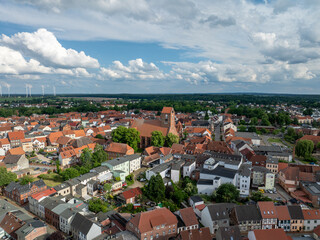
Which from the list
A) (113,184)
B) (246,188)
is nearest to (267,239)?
(246,188)

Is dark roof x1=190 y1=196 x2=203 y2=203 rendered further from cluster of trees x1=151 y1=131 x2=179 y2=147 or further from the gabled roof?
cluster of trees x1=151 y1=131 x2=179 y2=147

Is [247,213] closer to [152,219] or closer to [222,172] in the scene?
[222,172]

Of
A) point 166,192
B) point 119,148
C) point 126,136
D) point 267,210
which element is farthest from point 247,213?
point 126,136

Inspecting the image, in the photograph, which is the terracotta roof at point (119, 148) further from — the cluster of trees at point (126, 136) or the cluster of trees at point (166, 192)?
the cluster of trees at point (166, 192)

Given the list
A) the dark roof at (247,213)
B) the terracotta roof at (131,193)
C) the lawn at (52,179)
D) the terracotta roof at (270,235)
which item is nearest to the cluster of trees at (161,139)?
the terracotta roof at (131,193)

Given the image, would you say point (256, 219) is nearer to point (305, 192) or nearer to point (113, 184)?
point (305, 192)
